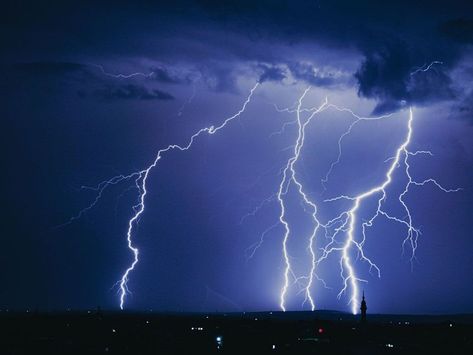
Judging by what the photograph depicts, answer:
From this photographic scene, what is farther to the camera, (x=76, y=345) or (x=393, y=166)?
(x=393, y=166)

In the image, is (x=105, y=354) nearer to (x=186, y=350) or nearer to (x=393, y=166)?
(x=186, y=350)

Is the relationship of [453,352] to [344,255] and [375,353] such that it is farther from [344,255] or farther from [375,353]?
[344,255]

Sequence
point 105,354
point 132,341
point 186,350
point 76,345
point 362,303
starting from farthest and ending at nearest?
point 362,303, point 132,341, point 76,345, point 186,350, point 105,354

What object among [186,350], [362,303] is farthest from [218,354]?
[362,303]

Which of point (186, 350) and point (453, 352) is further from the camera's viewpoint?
point (453, 352)

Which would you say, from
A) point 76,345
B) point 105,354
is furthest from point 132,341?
point 105,354

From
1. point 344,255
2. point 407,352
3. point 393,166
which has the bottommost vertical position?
point 407,352

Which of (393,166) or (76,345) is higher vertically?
(393,166)

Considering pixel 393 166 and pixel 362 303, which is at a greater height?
pixel 393 166

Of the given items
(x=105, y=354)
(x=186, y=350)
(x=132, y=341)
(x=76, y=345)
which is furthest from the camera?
(x=132, y=341)
